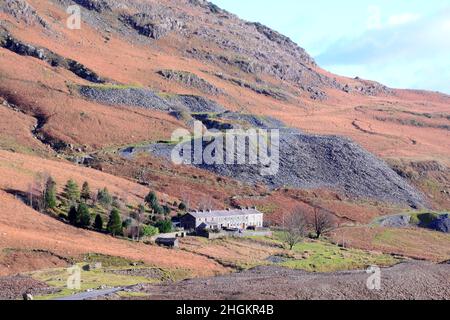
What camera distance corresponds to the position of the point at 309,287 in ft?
188

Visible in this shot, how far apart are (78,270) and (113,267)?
5384 millimetres

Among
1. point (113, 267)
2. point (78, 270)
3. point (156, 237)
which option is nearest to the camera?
point (78, 270)

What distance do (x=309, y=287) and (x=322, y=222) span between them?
5179 centimetres

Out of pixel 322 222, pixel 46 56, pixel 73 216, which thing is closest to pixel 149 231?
pixel 73 216

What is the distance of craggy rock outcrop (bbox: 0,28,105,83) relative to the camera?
571ft

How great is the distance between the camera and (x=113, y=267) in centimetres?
7094

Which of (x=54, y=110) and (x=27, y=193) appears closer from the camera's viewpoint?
(x=27, y=193)

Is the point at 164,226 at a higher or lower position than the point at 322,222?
lower

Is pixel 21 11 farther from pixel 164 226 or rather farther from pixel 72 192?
pixel 164 226

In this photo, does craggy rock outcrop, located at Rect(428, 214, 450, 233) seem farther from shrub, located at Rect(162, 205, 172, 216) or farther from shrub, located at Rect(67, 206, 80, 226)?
shrub, located at Rect(67, 206, 80, 226)

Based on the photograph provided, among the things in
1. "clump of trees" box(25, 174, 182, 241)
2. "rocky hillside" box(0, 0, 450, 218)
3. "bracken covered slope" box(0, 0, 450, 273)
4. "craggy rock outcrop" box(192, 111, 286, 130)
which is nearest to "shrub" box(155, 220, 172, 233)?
"clump of trees" box(25, 174, 182, 241)
